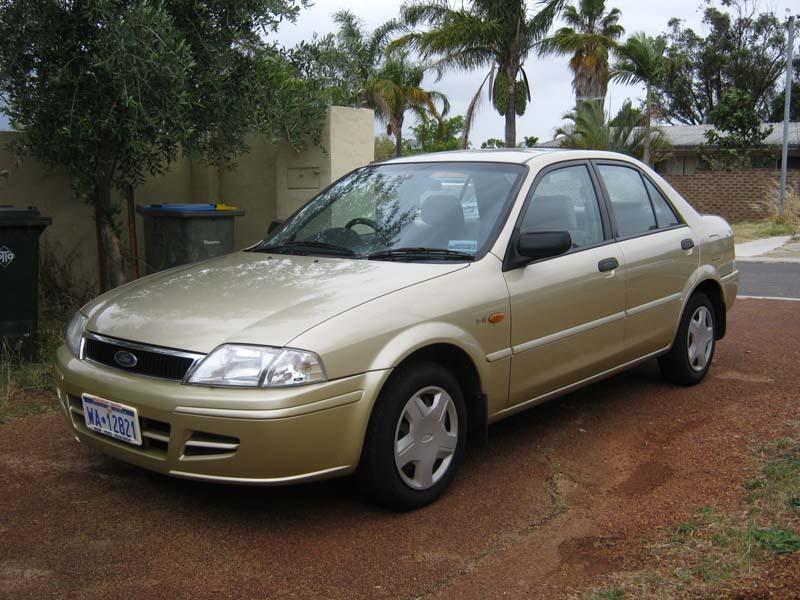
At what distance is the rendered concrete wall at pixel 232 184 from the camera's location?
26.2 ft

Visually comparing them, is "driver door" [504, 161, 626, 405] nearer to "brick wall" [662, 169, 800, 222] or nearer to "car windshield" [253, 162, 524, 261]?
"car windshield" [253, 162, 524, 261]

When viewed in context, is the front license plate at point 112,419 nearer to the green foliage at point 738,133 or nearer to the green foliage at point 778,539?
the green foliage at point 778,539

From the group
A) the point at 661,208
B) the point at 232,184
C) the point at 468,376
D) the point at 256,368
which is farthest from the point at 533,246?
the point at 232,184

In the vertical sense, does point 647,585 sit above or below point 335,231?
below

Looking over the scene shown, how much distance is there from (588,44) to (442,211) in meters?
28.6

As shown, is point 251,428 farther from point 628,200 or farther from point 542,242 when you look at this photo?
point 628,200

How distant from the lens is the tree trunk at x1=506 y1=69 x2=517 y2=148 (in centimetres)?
2752

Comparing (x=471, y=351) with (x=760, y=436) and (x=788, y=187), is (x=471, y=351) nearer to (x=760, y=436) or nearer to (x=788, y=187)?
(x=760, y=436)

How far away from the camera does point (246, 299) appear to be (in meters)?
3.77

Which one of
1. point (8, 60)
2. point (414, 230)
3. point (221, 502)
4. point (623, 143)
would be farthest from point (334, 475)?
point (623, 143)

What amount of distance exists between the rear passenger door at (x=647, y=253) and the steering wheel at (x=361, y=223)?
1.49 m

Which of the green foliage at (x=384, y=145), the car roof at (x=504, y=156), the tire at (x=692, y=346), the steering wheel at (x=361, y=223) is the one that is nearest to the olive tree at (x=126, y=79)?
the car roof at (x=504, y=156)

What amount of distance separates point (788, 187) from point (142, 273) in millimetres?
22114

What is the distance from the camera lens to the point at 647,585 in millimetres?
3004
